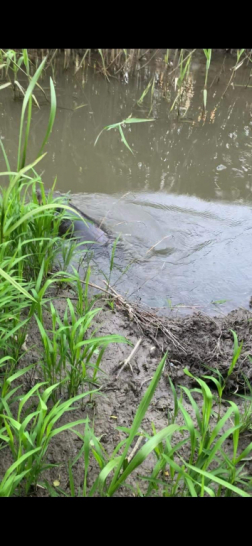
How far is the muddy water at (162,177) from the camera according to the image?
295cm

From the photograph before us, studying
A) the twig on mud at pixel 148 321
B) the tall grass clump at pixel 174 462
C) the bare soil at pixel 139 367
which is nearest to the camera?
the tall grass clump at pixel 174 462

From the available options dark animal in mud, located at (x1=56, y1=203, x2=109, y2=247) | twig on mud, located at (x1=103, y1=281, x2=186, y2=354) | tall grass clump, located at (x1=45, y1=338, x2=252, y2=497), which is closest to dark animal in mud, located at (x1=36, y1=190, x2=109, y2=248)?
dark animal in mud, located at (x1=56, y1=203, x2=109, y2=247)

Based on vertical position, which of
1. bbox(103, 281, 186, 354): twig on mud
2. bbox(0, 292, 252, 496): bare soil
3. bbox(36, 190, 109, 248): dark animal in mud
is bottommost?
bbox(0, 292, 252, 496): bare soil

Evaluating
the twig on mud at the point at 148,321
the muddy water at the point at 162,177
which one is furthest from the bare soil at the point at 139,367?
the muddy water at the point at 162,177

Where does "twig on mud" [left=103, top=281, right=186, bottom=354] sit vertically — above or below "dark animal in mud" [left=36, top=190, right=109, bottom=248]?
below

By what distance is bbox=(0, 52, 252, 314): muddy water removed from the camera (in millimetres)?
2951

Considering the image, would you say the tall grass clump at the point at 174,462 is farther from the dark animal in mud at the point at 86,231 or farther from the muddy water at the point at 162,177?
the dark animal in mud at the point at 86,231

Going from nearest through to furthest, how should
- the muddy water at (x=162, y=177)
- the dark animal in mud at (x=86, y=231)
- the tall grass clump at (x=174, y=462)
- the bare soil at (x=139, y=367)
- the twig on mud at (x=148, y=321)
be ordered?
1. the tall grass clump at (x=174, y=462)
2. the bare soil at (x=139, y=367)
3. the twig on mud at (x=148, y=321)
4. the muddy water at (x=162, y=177)
5. the dark animal in mud at (x=86, y=231)

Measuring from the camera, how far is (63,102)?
5.15 metres

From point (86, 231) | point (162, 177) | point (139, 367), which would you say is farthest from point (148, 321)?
point (162, 177)

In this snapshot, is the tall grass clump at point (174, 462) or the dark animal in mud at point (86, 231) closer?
the tall grass clump at point (174, 462)

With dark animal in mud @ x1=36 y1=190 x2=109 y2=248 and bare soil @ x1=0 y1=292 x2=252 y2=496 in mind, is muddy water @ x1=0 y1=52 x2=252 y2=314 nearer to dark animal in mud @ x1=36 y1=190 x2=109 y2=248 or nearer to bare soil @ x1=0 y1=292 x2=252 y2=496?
dark animal in mud @ x1=36 y1=190 x2=109 y2=248
